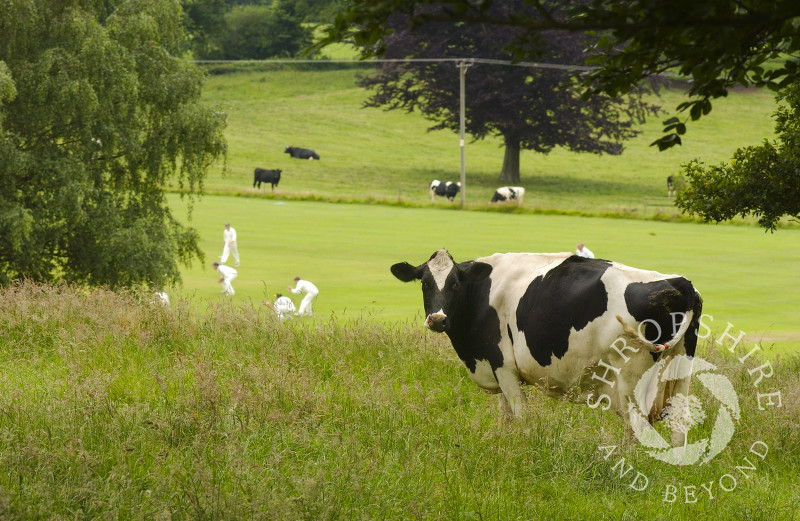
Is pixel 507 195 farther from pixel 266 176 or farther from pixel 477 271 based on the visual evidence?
pixel 477 271

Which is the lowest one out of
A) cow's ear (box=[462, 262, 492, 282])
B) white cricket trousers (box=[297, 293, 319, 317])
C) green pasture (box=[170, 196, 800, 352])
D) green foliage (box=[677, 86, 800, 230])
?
green pasture (box=[170, 196, 800, 352])

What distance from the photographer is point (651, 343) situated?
28.6ft

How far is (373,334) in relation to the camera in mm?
14188

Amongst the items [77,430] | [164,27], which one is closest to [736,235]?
[164,27]

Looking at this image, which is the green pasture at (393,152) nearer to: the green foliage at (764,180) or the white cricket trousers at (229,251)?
the white cricket trousers at (229,251)

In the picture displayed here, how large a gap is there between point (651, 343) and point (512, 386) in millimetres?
1729

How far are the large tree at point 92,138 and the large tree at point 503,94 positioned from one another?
142 ft

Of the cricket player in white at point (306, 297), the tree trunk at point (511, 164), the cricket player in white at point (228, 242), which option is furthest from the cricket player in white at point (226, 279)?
the tree trunk at point (511, 164)

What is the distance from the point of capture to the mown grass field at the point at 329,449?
6969 mm

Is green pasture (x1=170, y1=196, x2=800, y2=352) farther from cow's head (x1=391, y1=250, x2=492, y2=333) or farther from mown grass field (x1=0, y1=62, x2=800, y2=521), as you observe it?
cow's head (x1=391, y1=250, x2=492, y2=333)

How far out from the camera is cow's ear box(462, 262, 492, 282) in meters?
10.1

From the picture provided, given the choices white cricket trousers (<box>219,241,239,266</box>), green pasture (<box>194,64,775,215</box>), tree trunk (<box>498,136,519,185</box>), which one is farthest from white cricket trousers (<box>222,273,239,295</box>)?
tree trunk (<box>498,136,519,185</box>)

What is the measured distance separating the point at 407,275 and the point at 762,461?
13.4 feet

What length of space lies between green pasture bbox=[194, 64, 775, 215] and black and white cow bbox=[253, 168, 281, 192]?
778 millimetres
